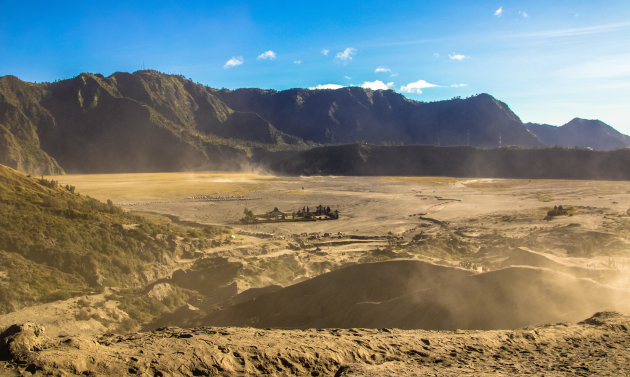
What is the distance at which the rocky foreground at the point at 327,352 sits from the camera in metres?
5.09

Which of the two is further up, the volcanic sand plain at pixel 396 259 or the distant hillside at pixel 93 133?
the distant hillside at pixel 93 133

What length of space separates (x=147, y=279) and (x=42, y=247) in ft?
12.3

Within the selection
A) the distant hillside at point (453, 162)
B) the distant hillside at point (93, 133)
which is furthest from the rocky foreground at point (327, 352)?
the distant hillside at point (93, 133)

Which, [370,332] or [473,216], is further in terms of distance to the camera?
[473,216]

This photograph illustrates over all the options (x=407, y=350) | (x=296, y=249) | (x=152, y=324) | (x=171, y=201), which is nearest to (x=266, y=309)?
(x=152, y=324)

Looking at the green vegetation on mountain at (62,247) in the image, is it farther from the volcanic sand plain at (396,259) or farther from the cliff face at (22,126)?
the cliff face at (22,126)

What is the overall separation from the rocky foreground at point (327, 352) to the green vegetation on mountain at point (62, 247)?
7558mm

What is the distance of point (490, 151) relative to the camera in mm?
106688

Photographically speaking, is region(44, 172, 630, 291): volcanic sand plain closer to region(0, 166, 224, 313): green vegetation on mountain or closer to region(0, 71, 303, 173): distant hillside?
region(0, 166, 224, 313): green vegetation on mountain

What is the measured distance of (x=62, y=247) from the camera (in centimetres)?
1434

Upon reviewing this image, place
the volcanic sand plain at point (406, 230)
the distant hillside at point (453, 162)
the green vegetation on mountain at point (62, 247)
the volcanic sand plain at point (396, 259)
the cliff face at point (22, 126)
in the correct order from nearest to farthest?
the volcanic sand plain at point (396, 259), the green vegetation on mountain at point (62, 247), the volcanic sand plain at point (406, 230), the cliff face at point (22, 126), the distant hillside at point (453, 162)

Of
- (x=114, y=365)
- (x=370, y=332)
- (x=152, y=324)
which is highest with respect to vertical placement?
(x=114, y=365)

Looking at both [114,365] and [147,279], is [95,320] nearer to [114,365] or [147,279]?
[147,279]

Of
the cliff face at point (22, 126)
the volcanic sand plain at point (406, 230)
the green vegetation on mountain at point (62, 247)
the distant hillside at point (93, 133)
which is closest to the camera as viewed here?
the green vegetation on mountain at point (62, 247)
